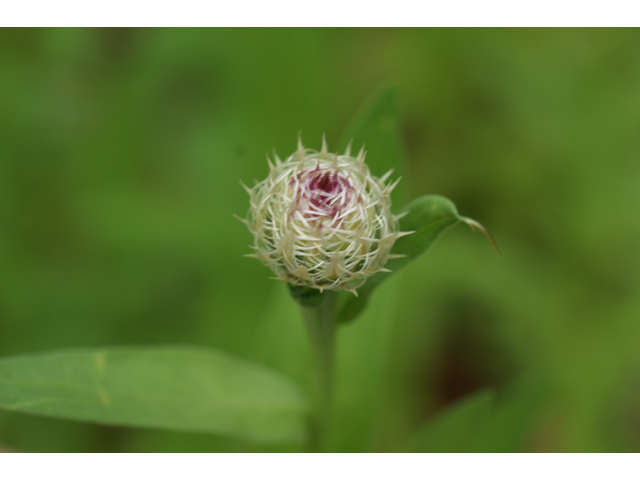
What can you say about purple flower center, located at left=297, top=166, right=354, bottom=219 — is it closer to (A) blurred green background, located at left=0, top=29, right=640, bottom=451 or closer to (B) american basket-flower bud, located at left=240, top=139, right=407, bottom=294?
(B) american basket-flower bud, located at left=240, top=139, right=407, bottom=294

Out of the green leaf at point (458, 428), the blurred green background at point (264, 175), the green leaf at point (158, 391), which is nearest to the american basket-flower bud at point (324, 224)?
the green leaf at point (158, 391)

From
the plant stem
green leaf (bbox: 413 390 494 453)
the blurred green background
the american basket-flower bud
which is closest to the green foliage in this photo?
green leaf (bbox: 413 390 494 453)

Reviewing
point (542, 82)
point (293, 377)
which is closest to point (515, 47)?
point (542, 82)

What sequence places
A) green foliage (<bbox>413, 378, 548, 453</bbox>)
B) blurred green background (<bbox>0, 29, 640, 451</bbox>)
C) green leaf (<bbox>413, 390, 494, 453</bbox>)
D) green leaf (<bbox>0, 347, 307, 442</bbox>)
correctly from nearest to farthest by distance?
green leaf (<bbox>0, 347, 307, 442</bbox>)
green leaf (<bbox>413, 390, 494, 453</bbox>)
green foliage (<bbox>413, 378, 548, 453</bbox>)
blurred green background (<bbox>0, 29, 640, 451</bbox>)

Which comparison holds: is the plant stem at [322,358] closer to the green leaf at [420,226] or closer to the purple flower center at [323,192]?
the green leaf at [420,226]

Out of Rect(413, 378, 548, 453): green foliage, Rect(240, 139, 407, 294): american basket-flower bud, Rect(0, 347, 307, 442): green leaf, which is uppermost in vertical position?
Rect(240, 139, 407, 294): american basket-flower bud

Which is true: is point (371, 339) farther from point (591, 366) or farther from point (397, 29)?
point (397, 29)
